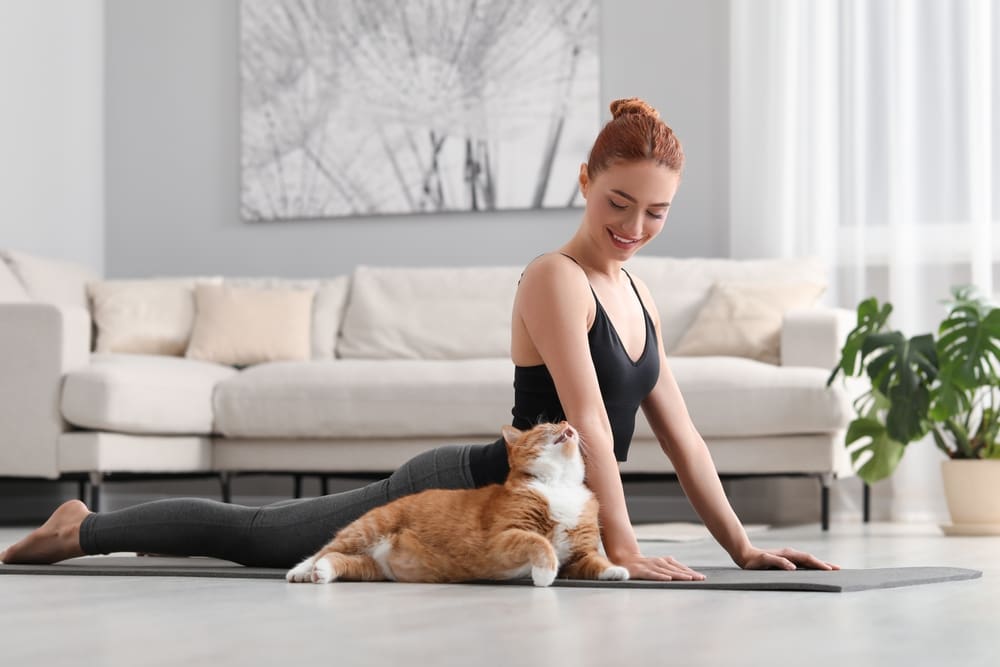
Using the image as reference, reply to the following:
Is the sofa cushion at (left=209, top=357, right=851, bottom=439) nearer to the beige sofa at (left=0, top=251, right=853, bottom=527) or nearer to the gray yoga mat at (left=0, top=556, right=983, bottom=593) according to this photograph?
the beige sofa at (left=0, top=251, right=853, bottom=527)

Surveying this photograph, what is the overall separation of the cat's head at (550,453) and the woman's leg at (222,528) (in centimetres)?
28

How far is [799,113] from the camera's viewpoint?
17.1 ft

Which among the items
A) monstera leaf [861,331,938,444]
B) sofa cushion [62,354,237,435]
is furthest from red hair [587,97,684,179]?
sofa cushion [62,354,237,435]

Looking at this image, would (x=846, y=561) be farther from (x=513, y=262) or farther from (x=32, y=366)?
(x=513, y=262)

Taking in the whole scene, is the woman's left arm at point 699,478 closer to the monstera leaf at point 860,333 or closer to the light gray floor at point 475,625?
the light gray floor at point 475,625

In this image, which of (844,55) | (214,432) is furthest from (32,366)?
(844,55)

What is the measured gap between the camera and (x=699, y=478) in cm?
211

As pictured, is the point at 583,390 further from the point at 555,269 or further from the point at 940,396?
the point at 940,396

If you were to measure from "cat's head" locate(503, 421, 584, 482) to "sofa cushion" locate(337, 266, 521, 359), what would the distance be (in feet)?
9.55

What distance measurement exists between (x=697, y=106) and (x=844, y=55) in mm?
643

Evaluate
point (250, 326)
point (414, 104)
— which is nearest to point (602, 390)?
point (250, 326)

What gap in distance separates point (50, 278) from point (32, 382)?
1.00 meters

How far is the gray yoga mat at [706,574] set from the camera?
1845 mm

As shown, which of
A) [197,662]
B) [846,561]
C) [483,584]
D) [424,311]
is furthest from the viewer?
[424,311]
